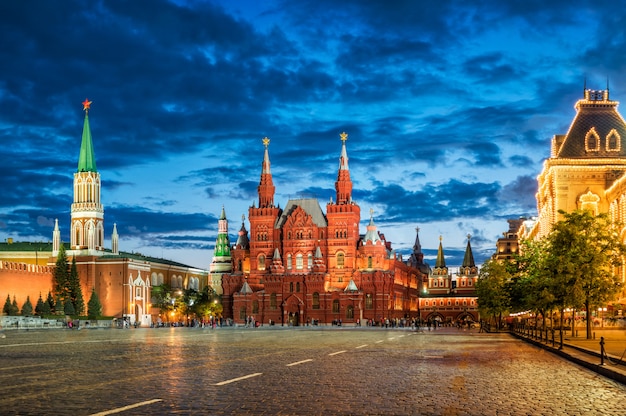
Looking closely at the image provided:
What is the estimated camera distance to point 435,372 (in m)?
18.8

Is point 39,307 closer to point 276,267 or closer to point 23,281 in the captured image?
point 23,281

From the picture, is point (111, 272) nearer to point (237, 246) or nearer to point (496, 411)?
point (237, 246)

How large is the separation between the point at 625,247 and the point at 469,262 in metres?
145

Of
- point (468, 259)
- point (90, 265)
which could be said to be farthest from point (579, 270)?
point (468, 259)

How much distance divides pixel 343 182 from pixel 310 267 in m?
14.0

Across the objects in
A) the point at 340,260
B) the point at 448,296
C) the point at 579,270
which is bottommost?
the point at 448,296

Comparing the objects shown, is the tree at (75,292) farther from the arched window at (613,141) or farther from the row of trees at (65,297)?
the arched window at (613,141)

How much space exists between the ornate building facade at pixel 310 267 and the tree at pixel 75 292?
2183 cm

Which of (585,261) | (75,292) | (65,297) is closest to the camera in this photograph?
(585,261)

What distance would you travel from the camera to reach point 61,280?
11400cm

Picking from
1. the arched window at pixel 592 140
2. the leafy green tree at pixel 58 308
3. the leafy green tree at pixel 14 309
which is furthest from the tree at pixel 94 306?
the arched window at pixel 592 140

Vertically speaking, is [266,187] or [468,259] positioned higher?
[266,187]

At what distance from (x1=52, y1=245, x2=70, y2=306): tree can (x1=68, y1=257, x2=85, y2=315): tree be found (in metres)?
0.79

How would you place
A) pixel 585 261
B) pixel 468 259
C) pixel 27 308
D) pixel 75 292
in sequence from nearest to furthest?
pixel 585 261 → pixel 27 308 → pixel 75 292 → pixel 468 259
